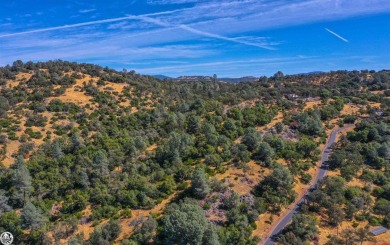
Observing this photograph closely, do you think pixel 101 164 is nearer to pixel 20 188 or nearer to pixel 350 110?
pixel 20 188

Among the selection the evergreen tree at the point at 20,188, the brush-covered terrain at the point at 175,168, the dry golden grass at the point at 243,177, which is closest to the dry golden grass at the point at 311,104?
the brush-covered terrain at the point at 175,168

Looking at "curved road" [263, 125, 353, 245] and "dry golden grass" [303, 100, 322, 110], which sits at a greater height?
"dry golden grass" [303, 100, 322, 110]

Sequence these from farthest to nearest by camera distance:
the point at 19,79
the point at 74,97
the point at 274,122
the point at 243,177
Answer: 1. the point at 19,79
2. the point at 74,97
3. the point at 274,122
4. the point at 243,177

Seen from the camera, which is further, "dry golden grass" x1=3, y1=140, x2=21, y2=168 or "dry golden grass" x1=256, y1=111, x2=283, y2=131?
"dry golden grass" x1=256, y1=111, x2=283, y2=131

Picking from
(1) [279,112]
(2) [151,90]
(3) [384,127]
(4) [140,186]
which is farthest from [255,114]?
(4) [140,186]

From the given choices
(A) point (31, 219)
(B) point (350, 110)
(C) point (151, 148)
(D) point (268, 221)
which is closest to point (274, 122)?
(B) point (350, 110)

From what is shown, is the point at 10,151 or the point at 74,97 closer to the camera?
the point at 10,151

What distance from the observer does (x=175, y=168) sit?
58.8m

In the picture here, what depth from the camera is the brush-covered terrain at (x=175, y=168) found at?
4278 cm

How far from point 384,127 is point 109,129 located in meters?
71.7

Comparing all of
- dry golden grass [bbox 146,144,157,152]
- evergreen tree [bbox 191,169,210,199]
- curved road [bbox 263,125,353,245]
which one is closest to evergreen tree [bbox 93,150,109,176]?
dry golden grass [bbox 146,144,157,152]

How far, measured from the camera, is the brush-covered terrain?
4278 cm

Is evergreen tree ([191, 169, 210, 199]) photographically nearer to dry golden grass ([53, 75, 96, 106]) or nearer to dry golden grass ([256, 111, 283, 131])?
dry golden grass ([256, 111, 283, 131])

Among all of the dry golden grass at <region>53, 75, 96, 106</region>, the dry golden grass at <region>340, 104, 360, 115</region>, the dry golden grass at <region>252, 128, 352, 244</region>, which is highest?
the dry golden grass at <region>53, 75, 96, 106</region>
